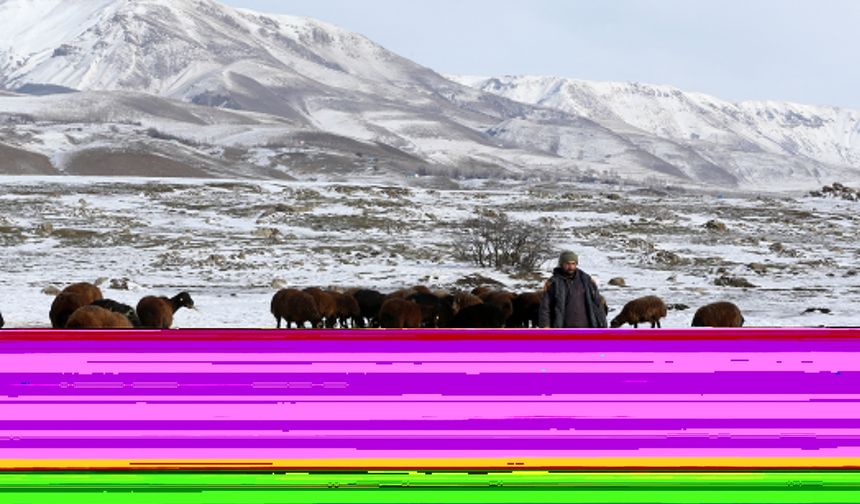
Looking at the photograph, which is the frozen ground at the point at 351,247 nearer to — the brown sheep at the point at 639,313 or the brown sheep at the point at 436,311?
the brown sheep at the point at 639,313


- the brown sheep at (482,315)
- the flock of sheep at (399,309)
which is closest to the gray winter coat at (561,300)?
the flock of sheep at (399,309)

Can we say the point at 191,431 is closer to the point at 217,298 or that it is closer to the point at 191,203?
the point at 217,298

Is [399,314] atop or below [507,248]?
below

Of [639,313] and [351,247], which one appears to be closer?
[639,313]

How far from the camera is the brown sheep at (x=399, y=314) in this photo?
14438 millimetres

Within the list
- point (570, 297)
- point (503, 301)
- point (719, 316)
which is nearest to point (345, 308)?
point (503, 301)

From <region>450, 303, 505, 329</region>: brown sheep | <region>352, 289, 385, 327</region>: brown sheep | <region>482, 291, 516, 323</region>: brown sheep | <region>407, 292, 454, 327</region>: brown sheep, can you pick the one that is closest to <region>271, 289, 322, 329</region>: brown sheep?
<region>352, 289, 385, 327</region>: brown sheep

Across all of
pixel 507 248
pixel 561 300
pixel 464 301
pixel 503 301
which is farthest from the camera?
pixel 507 248

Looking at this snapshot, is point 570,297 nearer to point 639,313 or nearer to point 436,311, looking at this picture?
point 436,311

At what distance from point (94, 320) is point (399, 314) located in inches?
195

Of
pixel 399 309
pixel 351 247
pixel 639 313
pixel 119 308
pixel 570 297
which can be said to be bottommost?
pixel 639 313

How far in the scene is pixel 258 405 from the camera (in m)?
5.30

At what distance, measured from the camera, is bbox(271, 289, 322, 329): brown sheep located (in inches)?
598

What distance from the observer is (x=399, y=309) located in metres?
14.5
